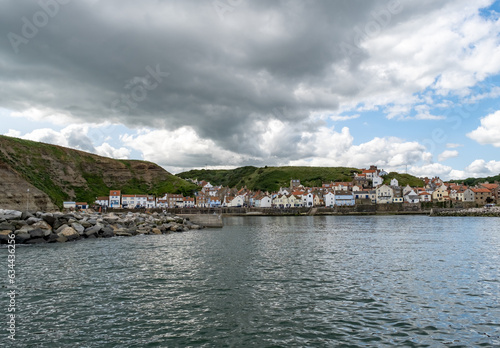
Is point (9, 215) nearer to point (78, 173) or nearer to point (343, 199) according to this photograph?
point (78, 173)

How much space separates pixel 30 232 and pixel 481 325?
41.7 m

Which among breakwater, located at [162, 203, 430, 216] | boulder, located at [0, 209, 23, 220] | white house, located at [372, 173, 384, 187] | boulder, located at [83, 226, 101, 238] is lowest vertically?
breakwater, located at [162, 203, 430, 216]

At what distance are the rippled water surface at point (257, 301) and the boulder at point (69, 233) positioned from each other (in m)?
12.4

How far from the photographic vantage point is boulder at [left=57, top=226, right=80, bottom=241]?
1516 inches

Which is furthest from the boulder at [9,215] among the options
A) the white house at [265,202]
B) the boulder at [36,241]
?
the white house at [265,202]

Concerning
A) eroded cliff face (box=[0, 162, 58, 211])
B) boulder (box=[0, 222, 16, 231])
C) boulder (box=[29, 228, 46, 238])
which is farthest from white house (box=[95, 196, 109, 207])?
boulder (box=[29, 228, 46, 238])

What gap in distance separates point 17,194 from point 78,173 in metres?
59.4

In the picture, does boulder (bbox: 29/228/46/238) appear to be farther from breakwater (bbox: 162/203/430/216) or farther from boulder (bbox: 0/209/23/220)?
breakwater (bbox: 162/203/430/216)

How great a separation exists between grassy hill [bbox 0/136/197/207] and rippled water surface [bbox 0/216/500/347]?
7375 cm

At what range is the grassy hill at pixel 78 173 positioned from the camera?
4036 inches

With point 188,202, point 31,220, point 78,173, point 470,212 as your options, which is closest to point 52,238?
point 31,220

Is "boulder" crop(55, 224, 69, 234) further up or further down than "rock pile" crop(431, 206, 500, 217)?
further up

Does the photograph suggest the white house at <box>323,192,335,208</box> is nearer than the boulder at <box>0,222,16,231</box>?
No

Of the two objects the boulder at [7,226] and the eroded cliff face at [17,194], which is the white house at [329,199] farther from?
the boulder at [7,226]
